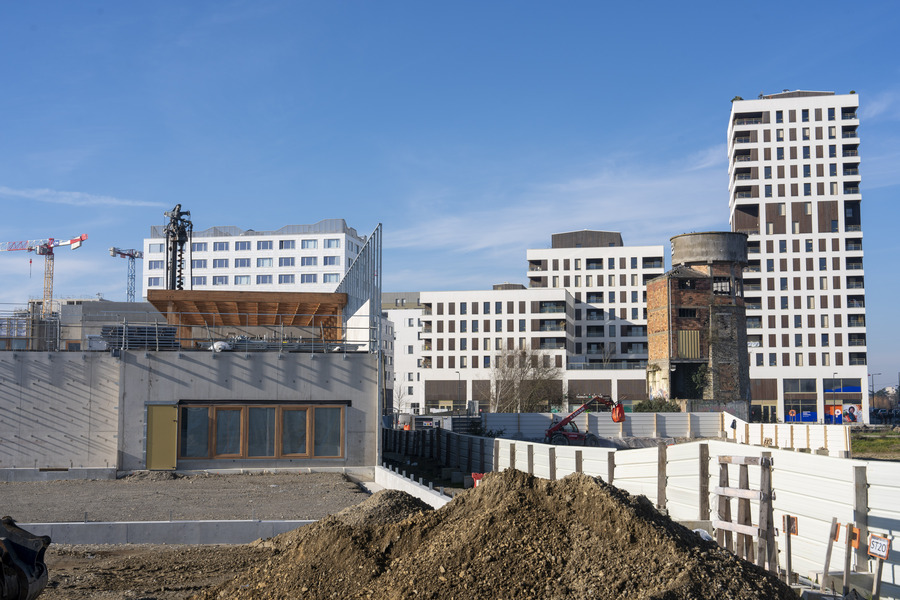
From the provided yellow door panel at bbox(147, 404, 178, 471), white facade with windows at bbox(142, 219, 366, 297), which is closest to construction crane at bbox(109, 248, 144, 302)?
white facade with windows at bbox(142, 219, 366, 297)

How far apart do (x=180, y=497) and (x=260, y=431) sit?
591cm

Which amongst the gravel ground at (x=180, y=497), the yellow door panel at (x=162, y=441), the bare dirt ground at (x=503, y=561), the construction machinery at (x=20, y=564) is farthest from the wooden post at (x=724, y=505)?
the yellow door panel at (x=162, y=441)

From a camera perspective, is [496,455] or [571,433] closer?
[496,455]

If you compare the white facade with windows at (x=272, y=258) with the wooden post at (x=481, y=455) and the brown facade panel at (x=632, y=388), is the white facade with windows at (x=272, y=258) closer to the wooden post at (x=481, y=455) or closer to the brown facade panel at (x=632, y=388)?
the brown facade panel at (x=632, y=388)

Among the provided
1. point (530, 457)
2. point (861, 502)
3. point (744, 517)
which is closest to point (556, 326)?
point (530, 457)

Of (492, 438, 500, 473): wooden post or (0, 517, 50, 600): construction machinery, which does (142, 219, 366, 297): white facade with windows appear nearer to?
(492, 438, 500, 473): wooden post

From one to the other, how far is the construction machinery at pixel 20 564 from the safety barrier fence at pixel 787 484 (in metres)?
7.92

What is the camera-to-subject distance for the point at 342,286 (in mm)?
46062

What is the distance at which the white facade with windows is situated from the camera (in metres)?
113

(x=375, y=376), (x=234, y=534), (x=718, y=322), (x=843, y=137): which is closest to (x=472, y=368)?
(x=718, y=322)

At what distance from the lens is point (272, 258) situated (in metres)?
114

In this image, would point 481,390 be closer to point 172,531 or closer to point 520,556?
point 172,531

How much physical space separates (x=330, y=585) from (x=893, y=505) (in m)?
6.88

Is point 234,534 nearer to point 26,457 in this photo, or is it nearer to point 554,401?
point 26,457
